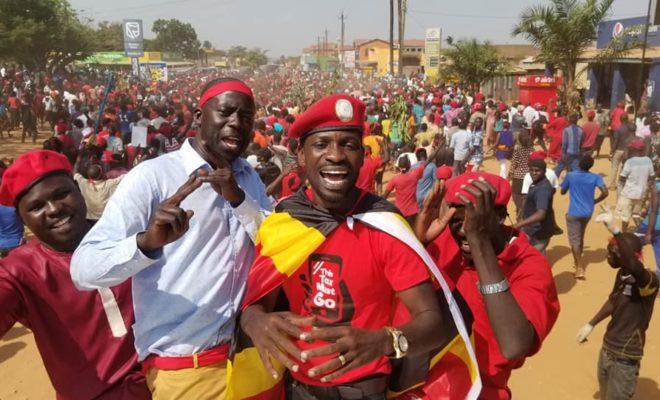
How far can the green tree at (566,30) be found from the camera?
17.4 meters

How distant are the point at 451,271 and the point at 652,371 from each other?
12.9 ft

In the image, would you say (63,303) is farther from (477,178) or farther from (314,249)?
(477,178)

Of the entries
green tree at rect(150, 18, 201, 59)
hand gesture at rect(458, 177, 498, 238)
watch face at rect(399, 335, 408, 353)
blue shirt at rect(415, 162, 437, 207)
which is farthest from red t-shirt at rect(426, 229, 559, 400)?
green tree at rect(150, 18, 201, 59)

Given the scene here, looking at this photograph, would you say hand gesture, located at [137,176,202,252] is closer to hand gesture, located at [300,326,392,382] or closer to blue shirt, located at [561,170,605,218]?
hand gesture, located at [300,326,392,382]

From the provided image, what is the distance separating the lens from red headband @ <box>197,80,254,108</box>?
7.72 feet

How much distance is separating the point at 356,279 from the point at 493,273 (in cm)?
53

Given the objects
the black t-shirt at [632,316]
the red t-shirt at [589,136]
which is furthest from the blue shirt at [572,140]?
the black t-shirt at [632,316]

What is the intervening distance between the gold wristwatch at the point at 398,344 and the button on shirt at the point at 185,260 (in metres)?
0.86

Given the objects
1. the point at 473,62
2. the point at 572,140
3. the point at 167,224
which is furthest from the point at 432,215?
the point at 473,62

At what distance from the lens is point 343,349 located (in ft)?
5.17

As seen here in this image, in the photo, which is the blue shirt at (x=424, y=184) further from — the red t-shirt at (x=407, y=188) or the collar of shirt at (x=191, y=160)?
the collar of shirt at (x=191, y=160)

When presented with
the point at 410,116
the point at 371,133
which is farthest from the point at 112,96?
the point at 371,133

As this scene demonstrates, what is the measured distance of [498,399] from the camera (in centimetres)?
219

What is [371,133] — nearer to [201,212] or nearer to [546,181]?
[546,181]
